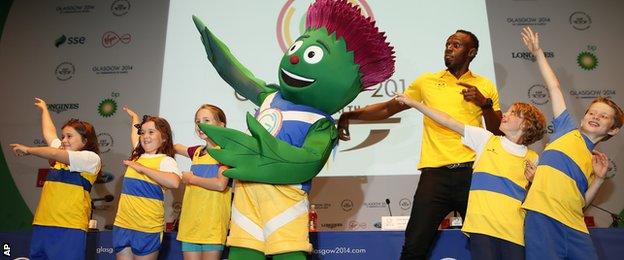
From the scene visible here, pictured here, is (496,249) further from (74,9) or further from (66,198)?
(74,9)

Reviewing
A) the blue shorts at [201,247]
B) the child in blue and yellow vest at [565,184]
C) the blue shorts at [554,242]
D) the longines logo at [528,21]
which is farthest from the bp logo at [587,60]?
the blue shorts at [201,247]

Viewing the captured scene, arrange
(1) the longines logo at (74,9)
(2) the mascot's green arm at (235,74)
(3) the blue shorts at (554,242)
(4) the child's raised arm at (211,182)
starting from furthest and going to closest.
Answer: (1) the longines logo at (74,9) → (4) the child's raised arm at (211,182) → (2) the mascot's green arm at (235,74) → (3) the blue shorts at (554,242)

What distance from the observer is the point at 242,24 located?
4348 mm

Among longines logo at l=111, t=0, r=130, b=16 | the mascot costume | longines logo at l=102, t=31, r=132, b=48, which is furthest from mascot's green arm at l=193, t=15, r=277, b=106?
longines logo at l=111, t=0, r=130, b=16

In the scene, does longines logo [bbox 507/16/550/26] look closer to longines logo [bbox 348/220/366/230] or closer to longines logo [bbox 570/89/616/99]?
longines logo [bbox 570/89/616/99]

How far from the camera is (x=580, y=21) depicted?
447 cm

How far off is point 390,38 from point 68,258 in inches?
106

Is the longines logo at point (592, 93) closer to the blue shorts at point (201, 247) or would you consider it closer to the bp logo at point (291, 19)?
the bp logo at point (291, 19)

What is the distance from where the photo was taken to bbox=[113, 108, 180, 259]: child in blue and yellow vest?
9.29 ft

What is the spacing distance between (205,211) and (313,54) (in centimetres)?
111

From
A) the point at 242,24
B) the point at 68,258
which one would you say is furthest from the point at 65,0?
the point at 68,258

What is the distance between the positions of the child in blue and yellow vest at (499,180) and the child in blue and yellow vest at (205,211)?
3.44ft

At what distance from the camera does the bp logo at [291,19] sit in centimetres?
431

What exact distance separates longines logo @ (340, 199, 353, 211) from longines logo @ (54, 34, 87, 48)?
2.61 meters
